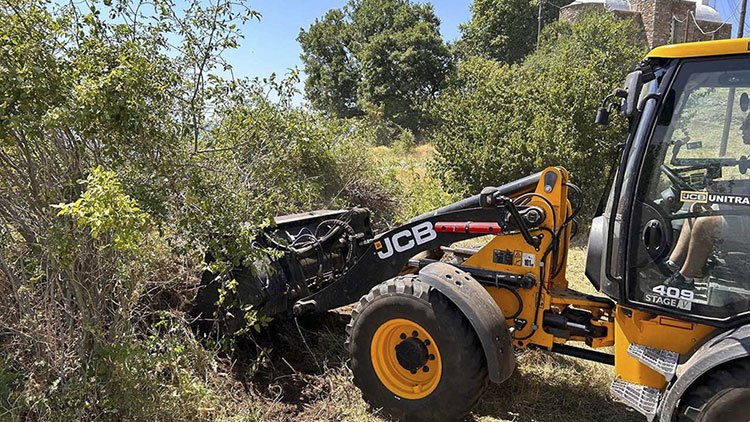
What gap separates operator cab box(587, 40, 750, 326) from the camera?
8.98 ft

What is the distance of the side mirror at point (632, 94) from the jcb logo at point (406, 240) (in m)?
1.51

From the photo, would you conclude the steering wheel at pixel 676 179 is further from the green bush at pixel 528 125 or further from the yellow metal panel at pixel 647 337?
the green bush at pixel 528 125

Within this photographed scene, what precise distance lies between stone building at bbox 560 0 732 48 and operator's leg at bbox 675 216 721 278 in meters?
27.5

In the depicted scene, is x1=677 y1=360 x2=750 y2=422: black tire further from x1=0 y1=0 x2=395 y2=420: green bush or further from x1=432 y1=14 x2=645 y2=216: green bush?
x1=432 y1=14 x2=645 y2=216: green bush

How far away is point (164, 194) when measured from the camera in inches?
133

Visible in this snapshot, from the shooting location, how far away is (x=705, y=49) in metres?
2.74

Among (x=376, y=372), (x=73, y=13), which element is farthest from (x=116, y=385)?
(x=73, y=13)

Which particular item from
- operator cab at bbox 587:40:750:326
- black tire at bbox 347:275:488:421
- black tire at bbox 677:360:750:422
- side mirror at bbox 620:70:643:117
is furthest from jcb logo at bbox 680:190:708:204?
black tire at bbox 347:275:488:421

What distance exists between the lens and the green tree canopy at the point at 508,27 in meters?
34.8

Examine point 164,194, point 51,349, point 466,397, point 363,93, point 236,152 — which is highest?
point 363,93

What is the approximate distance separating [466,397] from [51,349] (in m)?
2.60

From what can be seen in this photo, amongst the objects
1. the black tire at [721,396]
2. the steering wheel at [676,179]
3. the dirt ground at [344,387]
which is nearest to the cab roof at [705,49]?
the steering wheel at [676,179]

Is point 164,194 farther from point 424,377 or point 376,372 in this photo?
point 424,377

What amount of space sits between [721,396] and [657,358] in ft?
1.26
